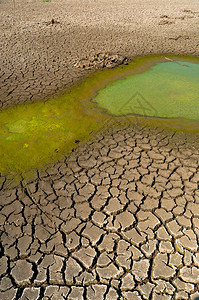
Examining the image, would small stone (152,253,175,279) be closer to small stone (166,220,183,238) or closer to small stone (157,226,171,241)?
small stone (157,226,171,241)

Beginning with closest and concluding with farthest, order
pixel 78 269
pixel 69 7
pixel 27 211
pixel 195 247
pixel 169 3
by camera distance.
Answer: pixel 78 269 → pixel 195 247 → pixel 27 211 → pixel 69 7 → pixel 169 3

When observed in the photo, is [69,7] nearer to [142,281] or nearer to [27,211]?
[27,211]

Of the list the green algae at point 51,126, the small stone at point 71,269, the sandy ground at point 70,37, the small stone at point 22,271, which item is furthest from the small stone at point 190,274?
the sandy ground at point 70,37

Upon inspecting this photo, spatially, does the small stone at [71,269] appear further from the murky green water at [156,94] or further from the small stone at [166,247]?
the murky green water at [156,94]

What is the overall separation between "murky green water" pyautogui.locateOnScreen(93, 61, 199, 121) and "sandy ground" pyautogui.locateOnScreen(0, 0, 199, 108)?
1.27 m

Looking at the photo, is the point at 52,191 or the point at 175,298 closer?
the point at 175,298

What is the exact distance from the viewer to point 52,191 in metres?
3.27

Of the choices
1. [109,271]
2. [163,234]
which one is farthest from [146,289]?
[163,234]

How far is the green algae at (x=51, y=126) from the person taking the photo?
385cm

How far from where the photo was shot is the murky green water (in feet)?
16.6

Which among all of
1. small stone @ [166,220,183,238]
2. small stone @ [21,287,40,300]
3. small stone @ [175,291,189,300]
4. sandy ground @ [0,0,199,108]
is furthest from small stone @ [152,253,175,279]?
sandy ground @ [0,0,199,108]

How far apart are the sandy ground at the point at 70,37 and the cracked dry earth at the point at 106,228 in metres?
2.77

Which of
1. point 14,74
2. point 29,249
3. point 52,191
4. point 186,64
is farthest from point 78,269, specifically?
point 186,64

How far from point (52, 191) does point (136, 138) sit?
1836 mm
